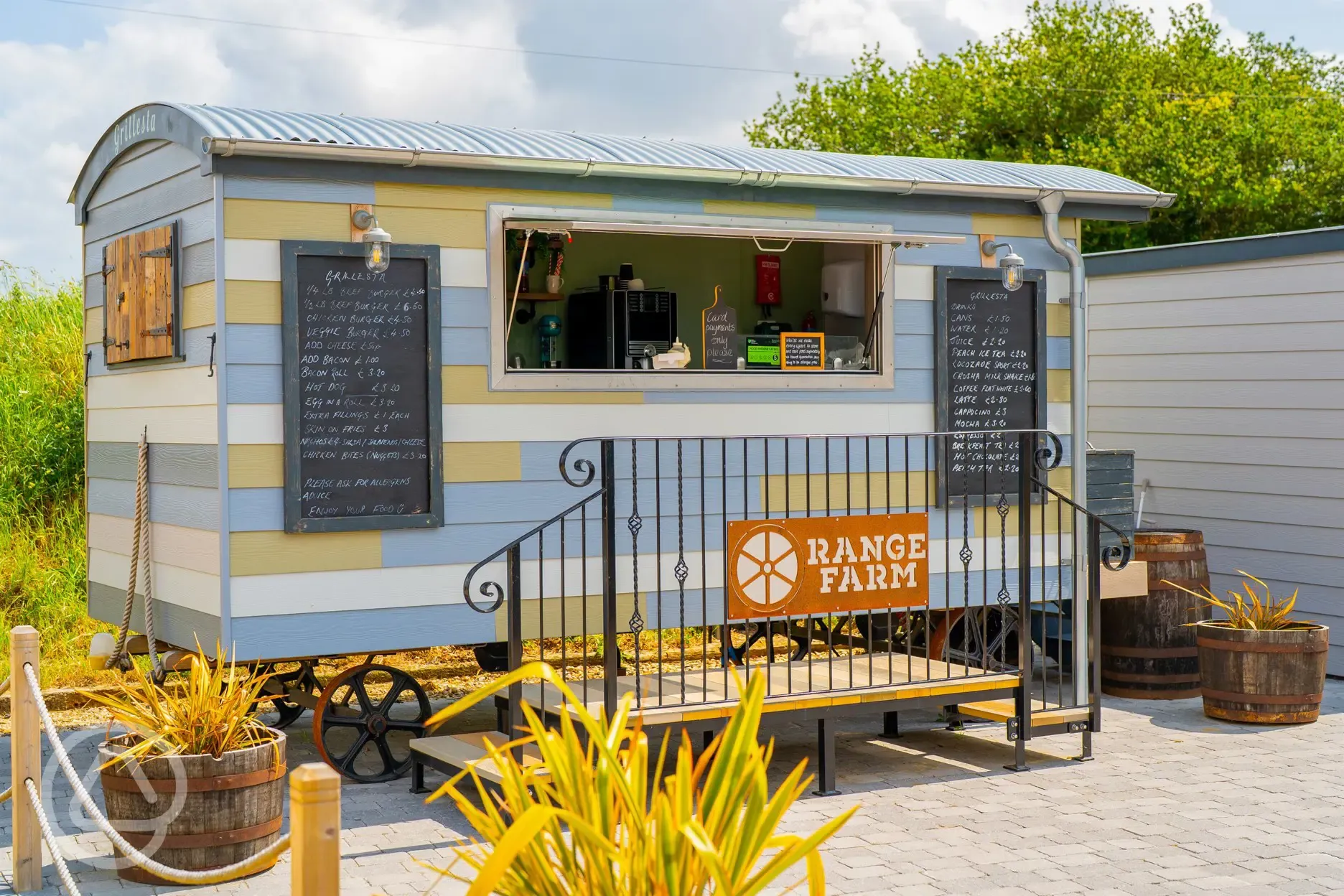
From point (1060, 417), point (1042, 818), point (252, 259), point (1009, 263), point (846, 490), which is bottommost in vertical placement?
point (1042, 818)

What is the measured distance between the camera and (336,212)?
19.7 feet

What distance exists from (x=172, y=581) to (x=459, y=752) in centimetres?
153

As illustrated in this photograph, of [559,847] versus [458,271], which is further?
[458,271]

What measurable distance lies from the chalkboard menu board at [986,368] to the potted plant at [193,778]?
11.8 ft

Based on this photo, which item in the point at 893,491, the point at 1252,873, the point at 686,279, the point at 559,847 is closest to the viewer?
the point at 559,847

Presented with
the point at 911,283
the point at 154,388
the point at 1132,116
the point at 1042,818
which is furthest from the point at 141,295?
the point at 1132,116

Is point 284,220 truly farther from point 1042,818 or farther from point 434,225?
point 1042,818

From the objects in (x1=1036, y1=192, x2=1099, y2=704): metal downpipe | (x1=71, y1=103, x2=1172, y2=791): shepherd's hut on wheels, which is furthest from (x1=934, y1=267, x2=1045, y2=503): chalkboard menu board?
(x1=1036, y1=192, x2=1099, y2=704): metal downpipe

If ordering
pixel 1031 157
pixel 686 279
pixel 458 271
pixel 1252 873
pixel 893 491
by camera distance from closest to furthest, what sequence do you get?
pixel 1252 873 → pixel 458 271 → pixel 893 491 → pixel 686 279 → pixel 1031 157

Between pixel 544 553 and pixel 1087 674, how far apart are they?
2.83 m

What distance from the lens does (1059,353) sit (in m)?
7.63

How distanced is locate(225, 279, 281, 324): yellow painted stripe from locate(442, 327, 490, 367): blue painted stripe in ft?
2.35

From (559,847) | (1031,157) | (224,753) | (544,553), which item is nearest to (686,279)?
(544,553)

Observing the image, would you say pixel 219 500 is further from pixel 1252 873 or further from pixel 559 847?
pixel 1252 873
